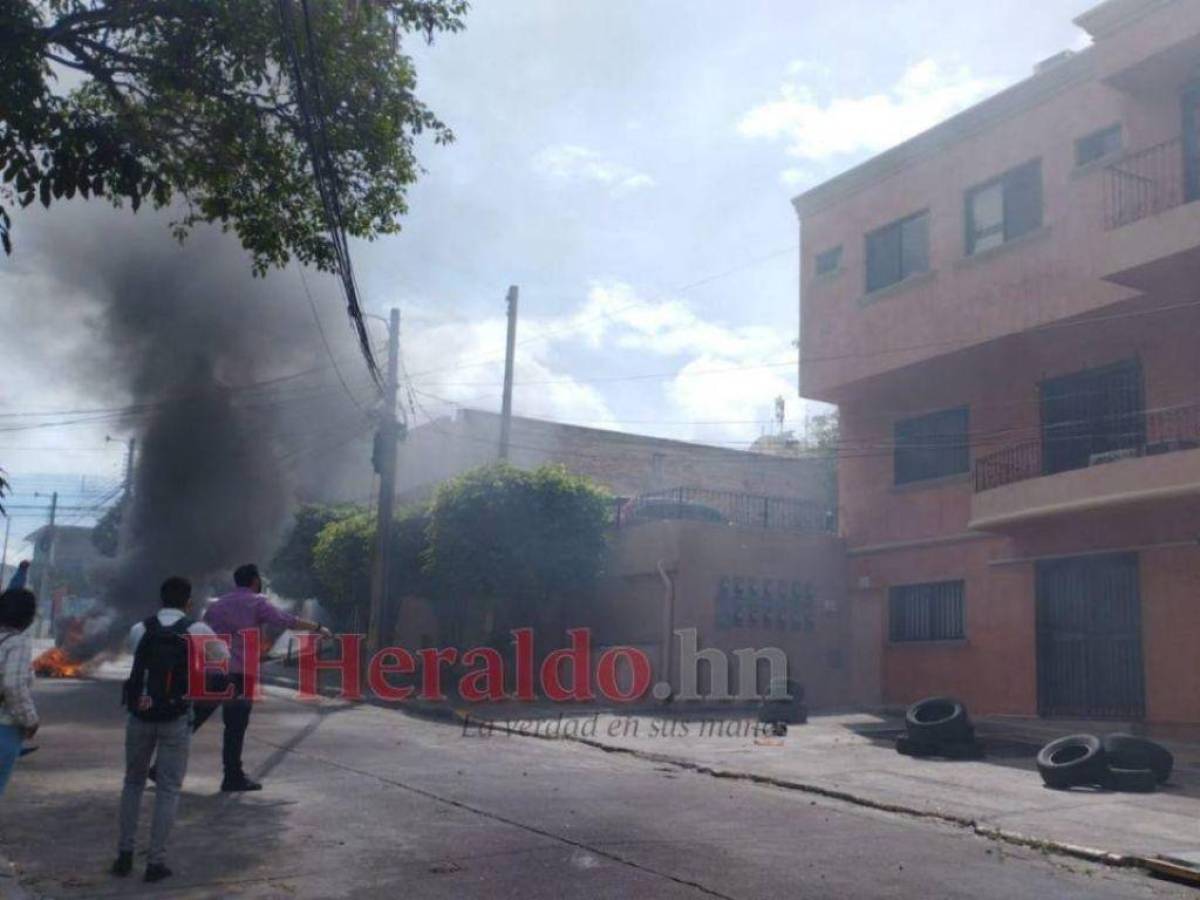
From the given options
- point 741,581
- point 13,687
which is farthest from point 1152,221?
point 13,687

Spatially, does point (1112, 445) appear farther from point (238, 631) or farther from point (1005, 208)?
point (238, 631)

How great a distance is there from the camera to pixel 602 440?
37.3 metres

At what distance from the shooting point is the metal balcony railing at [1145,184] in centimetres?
1530

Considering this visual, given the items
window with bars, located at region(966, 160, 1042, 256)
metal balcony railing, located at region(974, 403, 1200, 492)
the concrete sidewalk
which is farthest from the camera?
window with bars, located at region(966, 160, 1042, 256)

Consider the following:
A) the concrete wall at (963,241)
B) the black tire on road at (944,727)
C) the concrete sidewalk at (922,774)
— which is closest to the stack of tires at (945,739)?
the black tire on road at (944,727)

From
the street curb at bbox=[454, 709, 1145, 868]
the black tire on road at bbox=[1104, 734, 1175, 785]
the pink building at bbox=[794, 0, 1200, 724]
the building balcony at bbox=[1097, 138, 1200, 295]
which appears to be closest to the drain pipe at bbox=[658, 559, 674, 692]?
the pink building at bbox=[794, 0, 1200, 724]

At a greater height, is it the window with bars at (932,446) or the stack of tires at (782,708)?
the window with bars at (932,446)

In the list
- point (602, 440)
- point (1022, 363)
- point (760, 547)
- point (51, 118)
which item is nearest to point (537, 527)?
point (760, 547)

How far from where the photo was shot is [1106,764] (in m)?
11.0

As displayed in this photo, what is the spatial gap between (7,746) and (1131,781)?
916cm

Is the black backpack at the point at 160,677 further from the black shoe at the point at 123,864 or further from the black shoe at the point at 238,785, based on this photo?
the black shoe at the point at 238,785

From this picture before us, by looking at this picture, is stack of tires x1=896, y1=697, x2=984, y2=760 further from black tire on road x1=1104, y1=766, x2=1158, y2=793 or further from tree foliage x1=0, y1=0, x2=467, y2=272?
tree foliage x1=0, y1=0, x2=467, y2=272

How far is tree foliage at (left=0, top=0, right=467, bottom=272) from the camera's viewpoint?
830 cm

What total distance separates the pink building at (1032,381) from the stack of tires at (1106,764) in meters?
4.16
